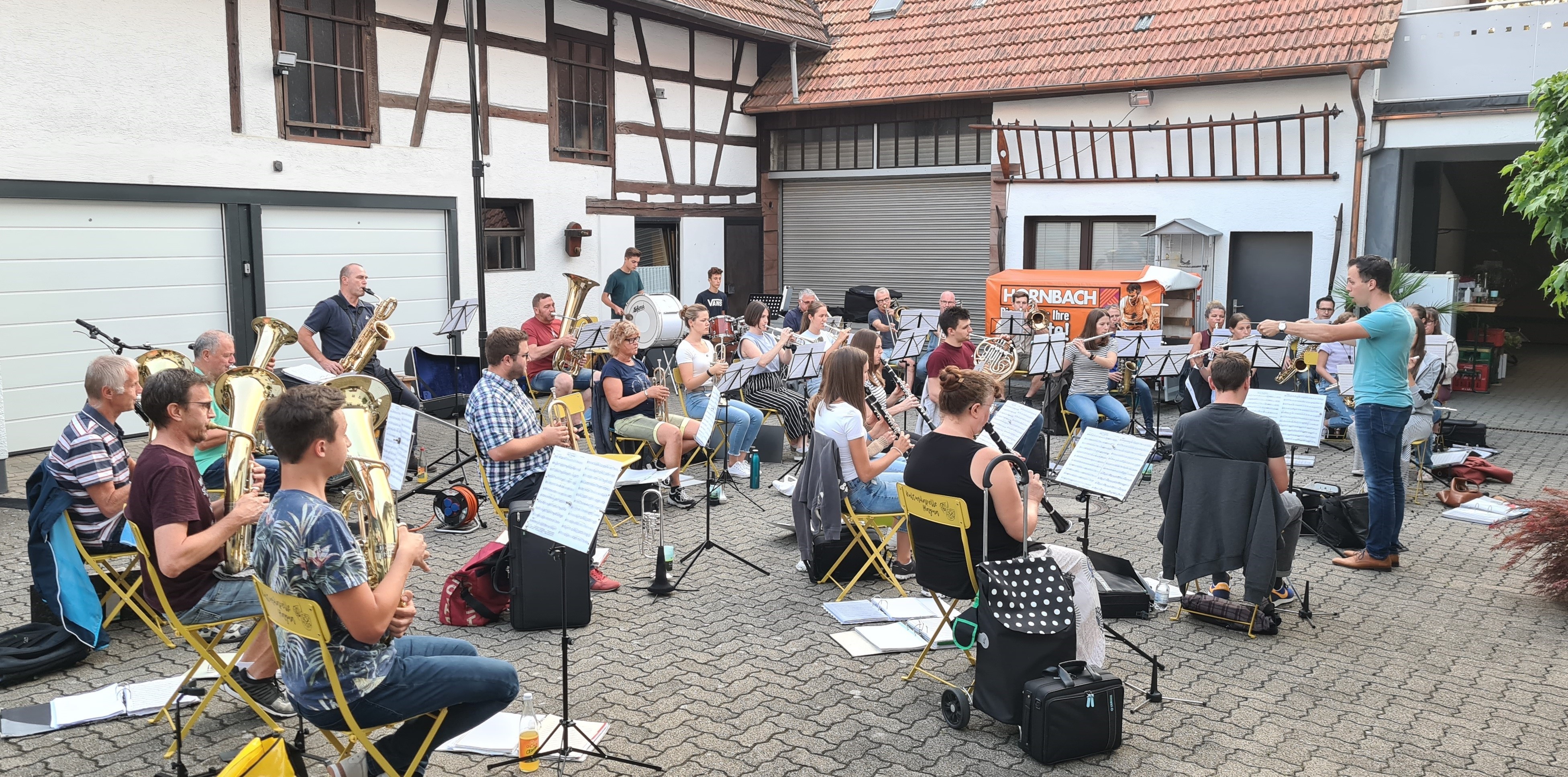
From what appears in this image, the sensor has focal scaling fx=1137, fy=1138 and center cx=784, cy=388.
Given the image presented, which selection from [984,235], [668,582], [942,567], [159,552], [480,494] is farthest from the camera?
[984,235]

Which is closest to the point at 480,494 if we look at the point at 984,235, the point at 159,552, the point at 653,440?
the point at 653,440

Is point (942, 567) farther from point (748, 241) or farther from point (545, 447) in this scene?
point (748, 241)

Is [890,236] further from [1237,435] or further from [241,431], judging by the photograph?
[241,431]

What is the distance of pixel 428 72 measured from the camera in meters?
12.8

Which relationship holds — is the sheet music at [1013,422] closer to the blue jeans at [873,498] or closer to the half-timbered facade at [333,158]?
the blue jeans at [873,498]

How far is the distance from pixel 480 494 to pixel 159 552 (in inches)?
183

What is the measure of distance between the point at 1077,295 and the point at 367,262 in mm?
8160

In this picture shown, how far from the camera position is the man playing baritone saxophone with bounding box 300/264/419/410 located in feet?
29.4

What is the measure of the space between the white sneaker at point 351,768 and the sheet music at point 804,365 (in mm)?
5631

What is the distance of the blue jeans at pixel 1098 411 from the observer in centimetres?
967

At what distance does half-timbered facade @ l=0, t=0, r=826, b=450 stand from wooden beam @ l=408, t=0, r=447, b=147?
0.03 meters

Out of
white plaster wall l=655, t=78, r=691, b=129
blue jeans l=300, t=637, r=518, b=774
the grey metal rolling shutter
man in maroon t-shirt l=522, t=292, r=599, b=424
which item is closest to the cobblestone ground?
blue jeans l=300, t=637, r=518, b=774

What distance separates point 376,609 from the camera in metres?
3.31

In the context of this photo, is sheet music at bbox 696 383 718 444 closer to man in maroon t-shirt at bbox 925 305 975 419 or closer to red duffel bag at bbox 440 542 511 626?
red duffel bag at bbox 440 542 511 626
